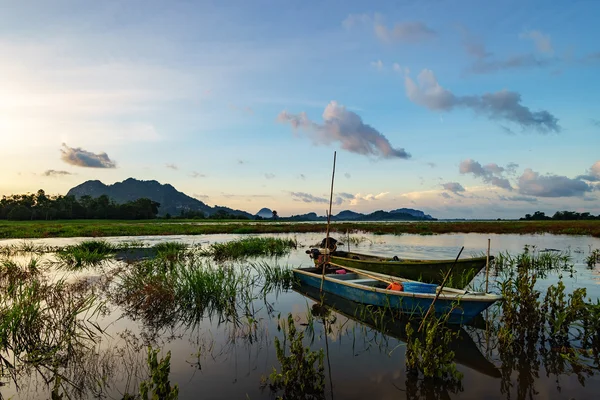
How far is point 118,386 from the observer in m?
6.39

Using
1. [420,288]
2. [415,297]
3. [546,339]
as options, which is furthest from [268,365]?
[546,339]

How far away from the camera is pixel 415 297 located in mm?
9492

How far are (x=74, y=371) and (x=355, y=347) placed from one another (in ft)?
18.6

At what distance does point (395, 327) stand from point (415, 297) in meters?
1.00

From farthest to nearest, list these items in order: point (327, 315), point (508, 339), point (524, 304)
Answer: point (327, 315), point (524, 304), point (508, 339)

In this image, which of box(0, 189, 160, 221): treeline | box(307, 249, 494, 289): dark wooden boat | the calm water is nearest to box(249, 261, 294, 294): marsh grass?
box(307, 249, 494, 289): dark wooden boat

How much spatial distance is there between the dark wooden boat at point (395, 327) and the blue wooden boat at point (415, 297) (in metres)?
0.26

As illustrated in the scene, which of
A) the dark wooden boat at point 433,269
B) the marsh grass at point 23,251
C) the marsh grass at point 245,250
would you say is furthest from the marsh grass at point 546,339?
the marsh grass at point 23,251

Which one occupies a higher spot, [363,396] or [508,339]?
[508,339]

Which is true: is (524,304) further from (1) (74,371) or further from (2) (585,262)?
(2) (585,262)

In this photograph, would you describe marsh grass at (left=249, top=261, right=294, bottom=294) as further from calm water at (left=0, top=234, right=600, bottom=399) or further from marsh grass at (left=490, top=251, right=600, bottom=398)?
marsh grass at (left=490, top=251, right=600, bottom=398)

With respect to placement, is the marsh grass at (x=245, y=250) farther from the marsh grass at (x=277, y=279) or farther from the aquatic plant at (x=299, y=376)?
the aquatic plant at (x=299, y=376)

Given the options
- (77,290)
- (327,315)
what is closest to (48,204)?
(77,290)

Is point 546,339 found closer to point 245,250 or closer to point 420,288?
point 420,288
